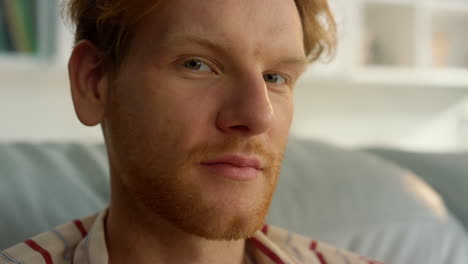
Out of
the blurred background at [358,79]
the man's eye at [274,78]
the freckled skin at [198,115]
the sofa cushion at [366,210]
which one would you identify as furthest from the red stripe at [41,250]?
the blurred background at [358,79]

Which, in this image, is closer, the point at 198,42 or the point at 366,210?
the point at 198,42

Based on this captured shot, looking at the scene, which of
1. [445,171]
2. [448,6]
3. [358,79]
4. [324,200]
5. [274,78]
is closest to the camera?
[274,78]

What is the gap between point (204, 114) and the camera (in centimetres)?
61

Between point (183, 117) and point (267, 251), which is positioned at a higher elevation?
point (183, 117)

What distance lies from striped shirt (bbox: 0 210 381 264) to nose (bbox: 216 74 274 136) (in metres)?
0.24

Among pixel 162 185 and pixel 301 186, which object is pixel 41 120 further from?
pixel 162 185

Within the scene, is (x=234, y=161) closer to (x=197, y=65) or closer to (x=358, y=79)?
(x=197, y=65)

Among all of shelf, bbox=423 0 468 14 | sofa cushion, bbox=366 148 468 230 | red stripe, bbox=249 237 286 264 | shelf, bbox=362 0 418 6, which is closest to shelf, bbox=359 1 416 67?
shelf, bbox=362 0 418 6

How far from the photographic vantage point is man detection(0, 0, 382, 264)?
611 mm

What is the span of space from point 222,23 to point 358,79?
167 centimetres

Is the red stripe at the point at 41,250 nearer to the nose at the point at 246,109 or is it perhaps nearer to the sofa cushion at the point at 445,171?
the nose at the point at 246,109

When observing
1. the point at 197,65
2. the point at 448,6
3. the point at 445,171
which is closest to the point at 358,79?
the point at 448,6

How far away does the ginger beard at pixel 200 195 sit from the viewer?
609 millimetres

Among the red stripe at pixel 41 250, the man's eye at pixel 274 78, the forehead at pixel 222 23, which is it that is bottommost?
the red stripe at pixel 41 250
